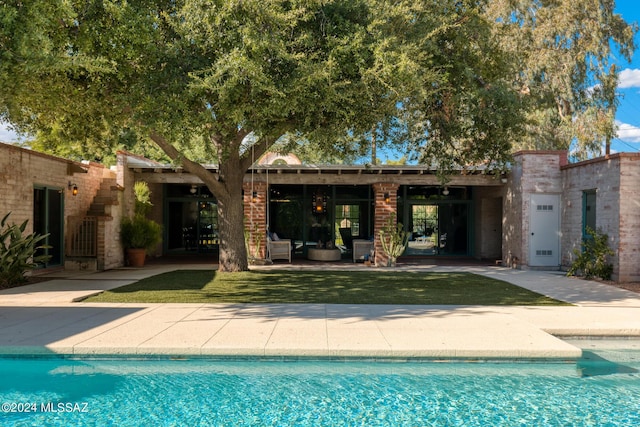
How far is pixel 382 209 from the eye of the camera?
1647 centimetres

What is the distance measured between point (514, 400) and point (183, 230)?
16811 mm

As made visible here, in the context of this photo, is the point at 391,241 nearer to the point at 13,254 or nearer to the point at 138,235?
Answer: the point at 138,235

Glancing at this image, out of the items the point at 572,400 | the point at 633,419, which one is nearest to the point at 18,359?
the point at 572,400

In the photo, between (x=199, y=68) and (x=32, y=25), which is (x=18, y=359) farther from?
(x=199, y=68)

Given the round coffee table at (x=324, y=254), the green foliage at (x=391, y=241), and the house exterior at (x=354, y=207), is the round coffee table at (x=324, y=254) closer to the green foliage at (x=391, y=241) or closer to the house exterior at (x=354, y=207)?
the house exterior at (x=354, y=207)

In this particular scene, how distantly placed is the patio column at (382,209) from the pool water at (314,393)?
10193 mm

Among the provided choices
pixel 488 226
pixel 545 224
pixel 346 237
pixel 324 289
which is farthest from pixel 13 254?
pixel 488 226

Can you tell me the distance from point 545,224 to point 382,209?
16.1ft

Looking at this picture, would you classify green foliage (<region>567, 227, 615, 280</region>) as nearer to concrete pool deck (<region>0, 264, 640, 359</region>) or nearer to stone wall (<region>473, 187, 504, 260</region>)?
concrete pool deck (<region>0, 264, 640, 359</region>)

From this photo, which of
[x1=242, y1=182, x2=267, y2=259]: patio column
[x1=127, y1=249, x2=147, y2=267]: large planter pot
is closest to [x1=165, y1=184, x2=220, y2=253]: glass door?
[x1=242, y1=182, x2=267, y2=259]: patio column

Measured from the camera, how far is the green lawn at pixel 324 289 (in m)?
9.50

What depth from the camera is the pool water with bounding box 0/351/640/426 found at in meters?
4.64

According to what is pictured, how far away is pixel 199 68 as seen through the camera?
8.61 meters

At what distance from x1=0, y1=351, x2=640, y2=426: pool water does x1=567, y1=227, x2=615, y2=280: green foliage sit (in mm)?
7409
